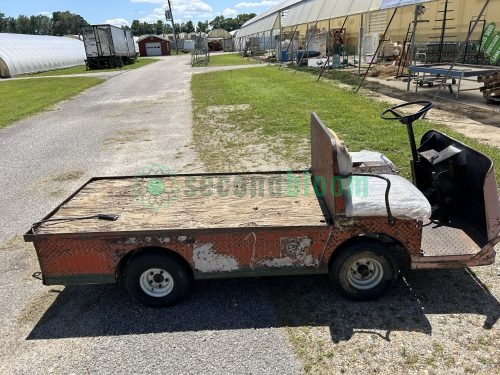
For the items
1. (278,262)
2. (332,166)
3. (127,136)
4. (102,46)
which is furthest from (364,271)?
(102,46)

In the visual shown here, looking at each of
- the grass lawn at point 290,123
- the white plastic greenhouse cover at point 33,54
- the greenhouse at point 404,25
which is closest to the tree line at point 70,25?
the white plastic greenhouse cover at point 33,54

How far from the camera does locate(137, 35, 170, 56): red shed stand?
273 feet

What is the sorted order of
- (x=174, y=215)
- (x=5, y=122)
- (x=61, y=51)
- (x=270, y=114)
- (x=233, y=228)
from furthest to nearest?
1. (x=61, y=51)
2. (x=5, y=122)
3. (x=270, y=114)
4. (x=174, y=215)
5. (x=233, y=228)

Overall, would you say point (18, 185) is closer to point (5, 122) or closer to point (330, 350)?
point (330, 350)

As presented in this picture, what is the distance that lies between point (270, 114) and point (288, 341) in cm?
922

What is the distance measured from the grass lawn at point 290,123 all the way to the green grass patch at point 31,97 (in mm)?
6162

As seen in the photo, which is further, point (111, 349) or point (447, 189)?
point (447, 189)

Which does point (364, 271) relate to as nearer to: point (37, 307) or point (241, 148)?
point (37, 307)

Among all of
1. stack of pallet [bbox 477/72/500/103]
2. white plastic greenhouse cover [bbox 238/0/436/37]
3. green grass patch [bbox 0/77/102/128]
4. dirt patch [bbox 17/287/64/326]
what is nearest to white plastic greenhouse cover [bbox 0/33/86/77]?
green grass patch [bbox 0/77/102/128]

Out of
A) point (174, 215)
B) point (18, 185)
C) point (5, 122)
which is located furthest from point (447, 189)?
point (5, 122)

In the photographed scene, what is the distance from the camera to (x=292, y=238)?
11.0 feet

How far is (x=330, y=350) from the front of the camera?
3008 millimetres

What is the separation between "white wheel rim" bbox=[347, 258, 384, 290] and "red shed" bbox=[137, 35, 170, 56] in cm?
8637

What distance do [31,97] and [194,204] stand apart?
60.8ft
